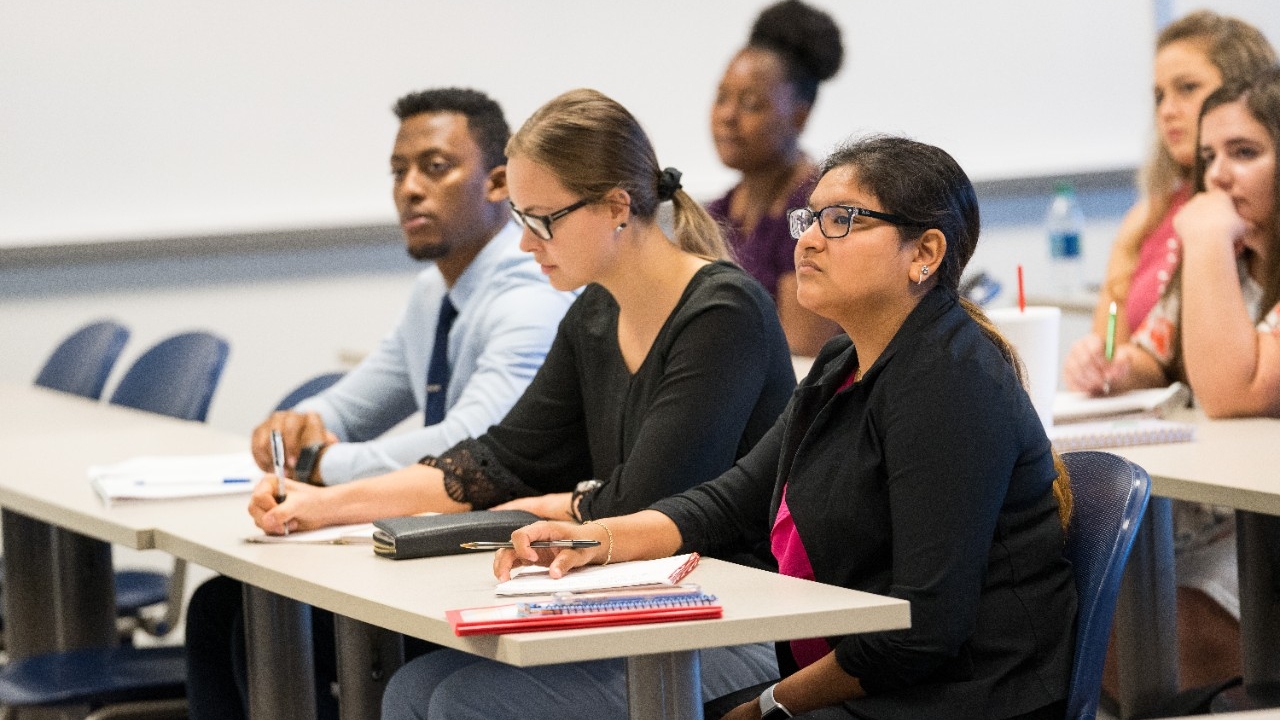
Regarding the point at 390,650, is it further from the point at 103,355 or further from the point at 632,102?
the point at 632,102

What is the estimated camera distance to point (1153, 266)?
330 centimetres

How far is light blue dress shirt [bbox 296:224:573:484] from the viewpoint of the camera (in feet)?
8.90

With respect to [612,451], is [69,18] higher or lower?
higher

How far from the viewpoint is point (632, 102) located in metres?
5.36

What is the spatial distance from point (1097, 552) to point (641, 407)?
75cm

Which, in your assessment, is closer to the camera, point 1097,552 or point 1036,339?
point 1097,552

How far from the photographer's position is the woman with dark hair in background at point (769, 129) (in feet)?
13.1

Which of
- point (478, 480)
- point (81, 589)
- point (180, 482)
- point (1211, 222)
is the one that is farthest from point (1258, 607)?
point (81, 589)

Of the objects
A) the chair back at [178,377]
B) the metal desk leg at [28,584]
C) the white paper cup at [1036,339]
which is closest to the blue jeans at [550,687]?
the white paper cup at [1036,339]

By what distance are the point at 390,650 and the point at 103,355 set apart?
6.90 ft

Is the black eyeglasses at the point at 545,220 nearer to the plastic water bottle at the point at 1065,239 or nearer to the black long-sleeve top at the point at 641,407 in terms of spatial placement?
the black long-sleeve top at the point at 641,407

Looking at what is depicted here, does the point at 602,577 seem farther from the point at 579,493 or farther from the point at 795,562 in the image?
the point at 579,493

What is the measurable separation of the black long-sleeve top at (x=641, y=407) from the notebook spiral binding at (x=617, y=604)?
56 cm


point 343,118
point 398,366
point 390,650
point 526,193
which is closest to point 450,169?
point 398,366
